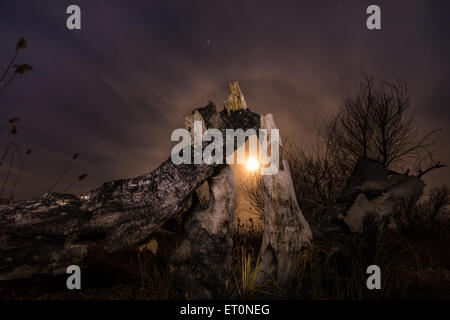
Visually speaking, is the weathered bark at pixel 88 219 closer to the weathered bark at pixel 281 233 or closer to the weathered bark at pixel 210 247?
the weathered bark at pixel 210 247

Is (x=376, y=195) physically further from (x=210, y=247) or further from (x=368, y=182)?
(x=210, y=247)

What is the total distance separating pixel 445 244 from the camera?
225 inches

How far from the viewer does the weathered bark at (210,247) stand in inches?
129

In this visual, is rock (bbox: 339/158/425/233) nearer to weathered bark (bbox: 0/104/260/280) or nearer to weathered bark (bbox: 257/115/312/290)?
weathered bark (bbox: 257/115/312/290)

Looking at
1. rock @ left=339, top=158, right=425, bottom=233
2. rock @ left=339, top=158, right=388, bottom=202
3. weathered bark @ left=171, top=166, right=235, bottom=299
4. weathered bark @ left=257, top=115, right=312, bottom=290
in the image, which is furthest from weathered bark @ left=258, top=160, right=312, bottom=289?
rock @ left=339, top=158, right=388, bottom=202

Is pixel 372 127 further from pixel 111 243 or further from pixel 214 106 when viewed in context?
pixel 111 243

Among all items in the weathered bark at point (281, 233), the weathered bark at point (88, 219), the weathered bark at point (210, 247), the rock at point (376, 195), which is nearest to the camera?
the weathered bark at point (88, 219)

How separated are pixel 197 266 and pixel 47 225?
1589 mm

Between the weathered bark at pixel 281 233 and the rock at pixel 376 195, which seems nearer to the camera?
the weathered bark at pixel 281 233

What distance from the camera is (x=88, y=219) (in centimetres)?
279

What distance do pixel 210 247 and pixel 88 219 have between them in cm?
130

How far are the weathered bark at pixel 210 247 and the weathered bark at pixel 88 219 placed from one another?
33cm

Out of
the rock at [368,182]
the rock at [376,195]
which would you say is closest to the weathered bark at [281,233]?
the rock at [376,195]
